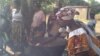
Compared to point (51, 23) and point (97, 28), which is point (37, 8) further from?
point (97, 28)

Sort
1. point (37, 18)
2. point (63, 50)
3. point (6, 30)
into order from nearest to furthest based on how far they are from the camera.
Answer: point (63, 50), point (37, 18), point (6, 30)

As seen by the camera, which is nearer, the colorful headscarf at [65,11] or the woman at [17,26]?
the colorful headscarf at [65,11]

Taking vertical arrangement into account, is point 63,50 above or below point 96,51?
below

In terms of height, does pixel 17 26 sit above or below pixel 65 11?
below

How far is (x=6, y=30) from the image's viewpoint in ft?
6.90

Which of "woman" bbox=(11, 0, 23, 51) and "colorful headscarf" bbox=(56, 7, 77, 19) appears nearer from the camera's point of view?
"colorful headscarf" bbox=(56, 7, 77, 19)

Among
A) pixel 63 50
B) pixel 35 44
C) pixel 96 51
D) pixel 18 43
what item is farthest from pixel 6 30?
pixel 96 51

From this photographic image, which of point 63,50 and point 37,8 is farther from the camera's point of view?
point 37,8

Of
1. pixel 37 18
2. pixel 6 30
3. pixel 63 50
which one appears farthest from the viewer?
pixel 6 30

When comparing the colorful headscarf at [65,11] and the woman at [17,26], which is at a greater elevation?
the colorful headscarf at [65,11]

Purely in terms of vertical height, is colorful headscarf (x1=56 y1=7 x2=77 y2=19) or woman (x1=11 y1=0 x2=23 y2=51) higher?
colorful headscarf (x1=56 y1=7 x2=77 y2=19)

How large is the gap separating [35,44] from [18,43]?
0.16 meters

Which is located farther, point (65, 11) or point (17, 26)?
point (17, 26)

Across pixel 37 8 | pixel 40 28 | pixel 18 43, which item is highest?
pixel 37 8
